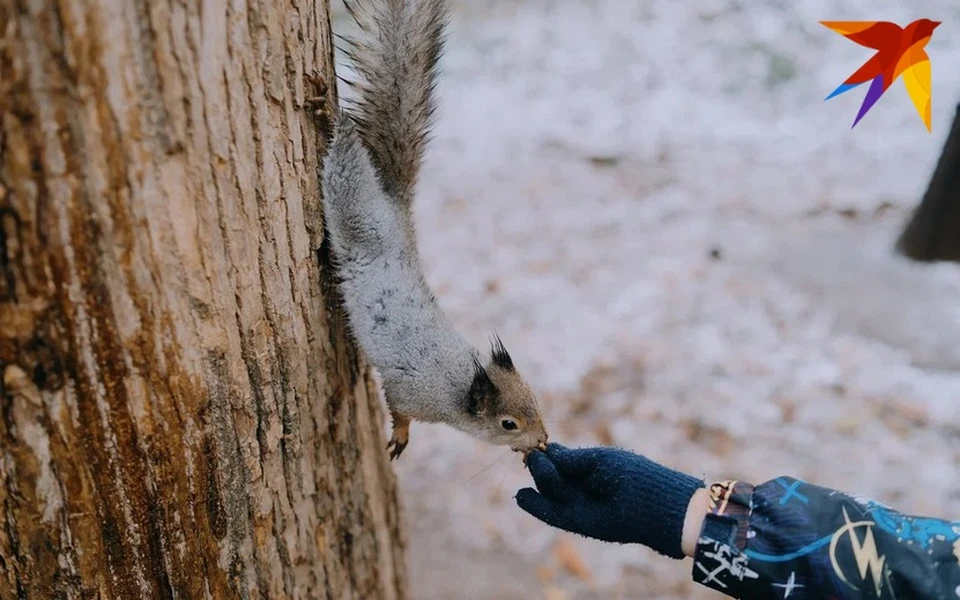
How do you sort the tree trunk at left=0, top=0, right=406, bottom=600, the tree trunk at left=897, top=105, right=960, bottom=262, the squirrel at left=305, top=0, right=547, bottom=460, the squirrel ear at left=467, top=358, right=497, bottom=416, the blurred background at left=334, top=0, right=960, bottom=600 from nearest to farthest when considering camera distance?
the tree trunk at left=0, top=0, right=406, bottom=600 → the squirrel at left=305, top=0, right=547, bottom=460 → the squirrel ear at left=467, top=358, right=497, bottom=416 → the blurred background at left=334, top=0, right=960, bottom=600 → the tree trunk at left=897, top=105, right=960, bottom=262

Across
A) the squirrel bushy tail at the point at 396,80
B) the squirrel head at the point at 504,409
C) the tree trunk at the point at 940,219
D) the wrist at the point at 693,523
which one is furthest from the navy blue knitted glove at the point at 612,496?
the tree trunk at the point at 940,219

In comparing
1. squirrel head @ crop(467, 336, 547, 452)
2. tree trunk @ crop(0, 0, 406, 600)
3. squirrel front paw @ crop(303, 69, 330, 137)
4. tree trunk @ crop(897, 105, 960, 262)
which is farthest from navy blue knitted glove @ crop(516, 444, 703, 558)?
tree trunk @ crop(897, 105, 960, 262)

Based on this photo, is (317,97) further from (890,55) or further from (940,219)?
(940,219)

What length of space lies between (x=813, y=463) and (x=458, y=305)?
5.24ft

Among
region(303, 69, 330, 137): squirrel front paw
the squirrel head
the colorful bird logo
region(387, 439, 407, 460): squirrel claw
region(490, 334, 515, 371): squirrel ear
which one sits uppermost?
the colorful bird logo

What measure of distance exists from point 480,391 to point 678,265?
218 centimetres

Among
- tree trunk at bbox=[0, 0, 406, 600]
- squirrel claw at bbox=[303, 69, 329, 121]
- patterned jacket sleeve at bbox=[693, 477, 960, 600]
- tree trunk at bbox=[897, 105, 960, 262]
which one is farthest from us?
tree trunk at bbox=[897, 105, 960, 262]

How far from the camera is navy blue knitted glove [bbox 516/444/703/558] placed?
1.36 m

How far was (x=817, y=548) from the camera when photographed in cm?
123

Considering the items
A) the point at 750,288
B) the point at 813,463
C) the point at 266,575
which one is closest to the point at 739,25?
the point at 750,288

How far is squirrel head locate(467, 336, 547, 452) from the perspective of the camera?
5.50 feet

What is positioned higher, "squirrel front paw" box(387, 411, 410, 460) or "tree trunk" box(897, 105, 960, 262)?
"tree trunk" box(897, 105, 960, 262)

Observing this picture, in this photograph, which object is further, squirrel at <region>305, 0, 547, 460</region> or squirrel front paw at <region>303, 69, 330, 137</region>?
squirrel at <region>305, 0, 547, 460</region>

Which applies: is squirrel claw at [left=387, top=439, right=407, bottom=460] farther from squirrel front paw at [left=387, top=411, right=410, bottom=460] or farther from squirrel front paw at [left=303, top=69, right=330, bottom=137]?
squirrel front paw at [left=303, top=69, right=330, bottom=137]
